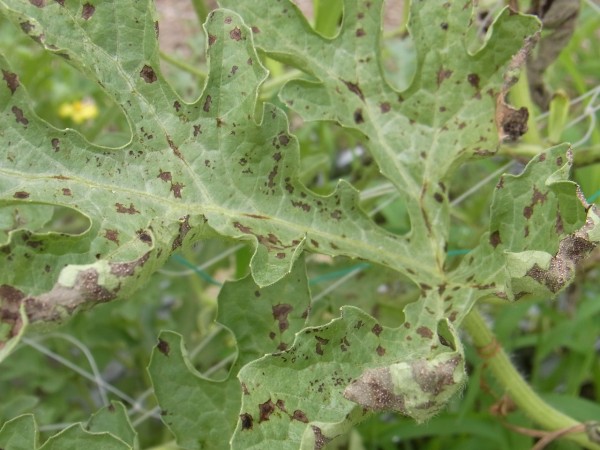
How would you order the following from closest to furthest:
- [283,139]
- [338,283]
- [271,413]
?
[271,413] → [283,139] → [338,283]

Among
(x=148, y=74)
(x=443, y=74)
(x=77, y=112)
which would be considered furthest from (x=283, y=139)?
(x=77, y=112)

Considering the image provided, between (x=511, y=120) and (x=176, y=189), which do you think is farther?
(x=511, y=120)

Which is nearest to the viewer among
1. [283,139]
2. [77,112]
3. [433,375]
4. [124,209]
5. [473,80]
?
[433,375]

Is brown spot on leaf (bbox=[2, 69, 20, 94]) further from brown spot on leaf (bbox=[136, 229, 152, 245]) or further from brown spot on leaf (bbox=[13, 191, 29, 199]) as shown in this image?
brown spot on leaf (bbox=[136, 229, 152, 245])

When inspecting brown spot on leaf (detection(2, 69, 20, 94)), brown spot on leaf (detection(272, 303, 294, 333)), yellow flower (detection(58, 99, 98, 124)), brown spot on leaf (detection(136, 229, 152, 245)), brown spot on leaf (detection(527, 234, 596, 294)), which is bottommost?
yellow flower (detection(58, 99, 98, 124))

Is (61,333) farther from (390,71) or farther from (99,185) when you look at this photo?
(390,71)

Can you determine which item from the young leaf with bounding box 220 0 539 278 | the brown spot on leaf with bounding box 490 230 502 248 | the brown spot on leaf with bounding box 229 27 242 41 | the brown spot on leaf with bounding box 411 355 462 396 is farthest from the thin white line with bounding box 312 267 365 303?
the brown spot on leaf with bounding box 411 355 462 396

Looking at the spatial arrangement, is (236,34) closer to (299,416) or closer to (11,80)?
(11,80)

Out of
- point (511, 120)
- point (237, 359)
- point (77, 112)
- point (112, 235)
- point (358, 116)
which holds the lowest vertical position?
point (77, 112)

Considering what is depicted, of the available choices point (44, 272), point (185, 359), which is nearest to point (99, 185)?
point (44, 272)
